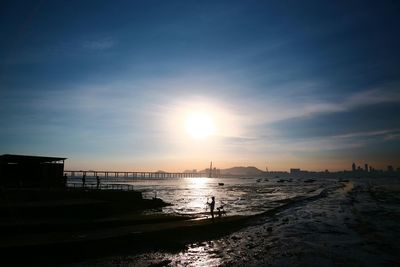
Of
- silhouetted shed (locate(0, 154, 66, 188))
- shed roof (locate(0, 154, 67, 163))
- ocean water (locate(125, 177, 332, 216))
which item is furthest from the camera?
ocean water (locate(125, 177, 332, 216))

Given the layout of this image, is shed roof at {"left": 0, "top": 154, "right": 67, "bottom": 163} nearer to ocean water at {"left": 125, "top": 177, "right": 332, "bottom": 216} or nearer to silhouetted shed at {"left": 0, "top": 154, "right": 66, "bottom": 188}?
silhouetted shed at {"left": 0, "top": 154, "right": 66, "bottom": 188}

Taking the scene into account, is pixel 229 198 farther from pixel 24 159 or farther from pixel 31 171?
pixel 24 159

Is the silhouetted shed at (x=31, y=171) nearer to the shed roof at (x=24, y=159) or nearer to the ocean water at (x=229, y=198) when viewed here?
the shed roof at (x=24, y=159)

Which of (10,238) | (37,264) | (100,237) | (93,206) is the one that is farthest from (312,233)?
(10,238)

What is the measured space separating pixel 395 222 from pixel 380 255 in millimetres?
13809

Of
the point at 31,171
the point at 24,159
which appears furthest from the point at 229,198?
→ the point at 24,159

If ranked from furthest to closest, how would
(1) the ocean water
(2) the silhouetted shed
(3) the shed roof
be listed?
1. (1) the ocean water
2. (2) the silhouetted shed
3. (3) the shed roof

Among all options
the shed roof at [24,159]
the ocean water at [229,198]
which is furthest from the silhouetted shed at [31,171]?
the ocean water at [229,198]

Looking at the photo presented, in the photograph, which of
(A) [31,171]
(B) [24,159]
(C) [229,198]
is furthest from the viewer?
(C) [229,198]

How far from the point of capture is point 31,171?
32969 mm

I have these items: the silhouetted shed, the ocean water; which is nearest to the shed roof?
the silhouetted shed

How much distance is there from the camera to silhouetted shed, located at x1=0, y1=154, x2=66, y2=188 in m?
30.8

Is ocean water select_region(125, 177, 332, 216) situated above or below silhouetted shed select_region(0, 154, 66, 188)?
below

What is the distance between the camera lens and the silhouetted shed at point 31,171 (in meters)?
30.8
